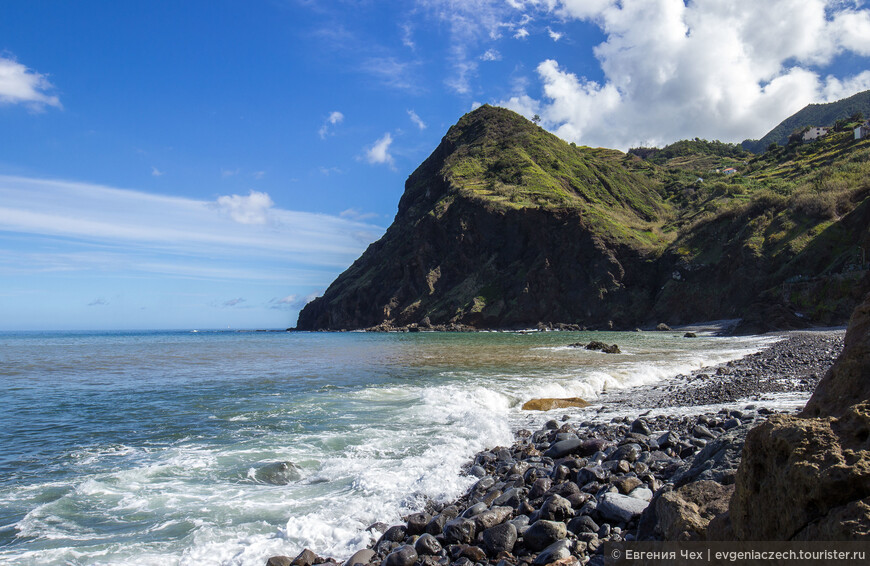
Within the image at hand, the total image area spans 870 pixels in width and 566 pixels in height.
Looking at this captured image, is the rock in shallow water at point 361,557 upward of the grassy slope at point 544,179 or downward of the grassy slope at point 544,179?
downward

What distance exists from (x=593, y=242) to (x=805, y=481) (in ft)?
313

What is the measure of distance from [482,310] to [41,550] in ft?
302

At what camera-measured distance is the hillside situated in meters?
60.9

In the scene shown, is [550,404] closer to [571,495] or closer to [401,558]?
[571,495]

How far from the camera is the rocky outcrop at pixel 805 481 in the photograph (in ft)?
9.16

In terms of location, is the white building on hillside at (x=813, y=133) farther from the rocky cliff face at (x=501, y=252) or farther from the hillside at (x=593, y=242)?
the rocky cliff face at (x=501, y=252)

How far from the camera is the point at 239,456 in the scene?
10.9 m

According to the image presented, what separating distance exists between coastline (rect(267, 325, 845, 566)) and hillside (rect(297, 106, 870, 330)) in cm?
5247

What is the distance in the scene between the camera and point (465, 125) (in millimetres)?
156625

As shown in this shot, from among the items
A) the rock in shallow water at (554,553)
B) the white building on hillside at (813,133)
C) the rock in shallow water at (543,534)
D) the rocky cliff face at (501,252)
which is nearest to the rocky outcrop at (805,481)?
the rock in shallow water at (554,553)

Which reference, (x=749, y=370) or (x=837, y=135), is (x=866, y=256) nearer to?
(x=749, y=370)

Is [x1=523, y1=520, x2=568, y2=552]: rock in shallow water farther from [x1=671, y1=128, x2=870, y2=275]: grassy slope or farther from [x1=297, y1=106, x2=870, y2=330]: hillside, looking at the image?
[x1=671, y1=128, x2=870, y2=275]: grassy slope

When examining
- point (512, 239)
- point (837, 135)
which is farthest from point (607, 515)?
point (837, 135)

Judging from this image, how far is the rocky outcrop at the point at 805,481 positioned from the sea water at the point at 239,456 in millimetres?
4922
